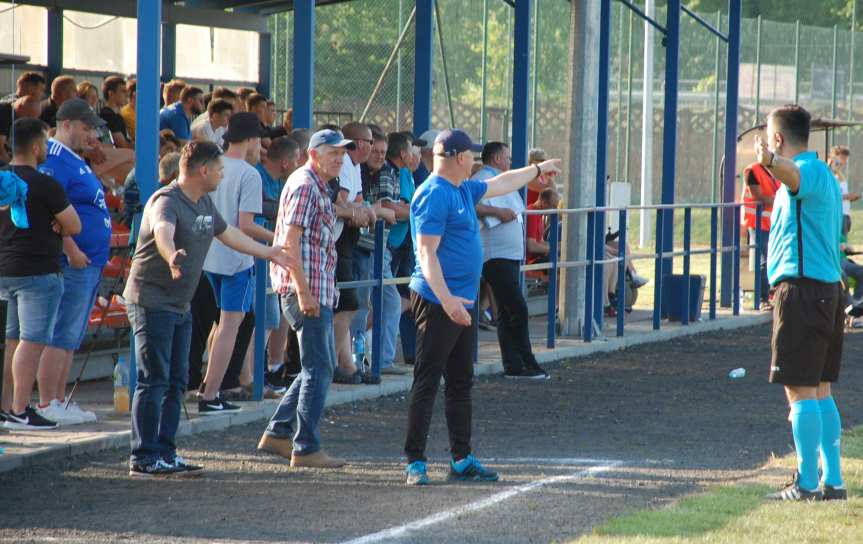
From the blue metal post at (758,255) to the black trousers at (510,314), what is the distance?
5801 millimetres

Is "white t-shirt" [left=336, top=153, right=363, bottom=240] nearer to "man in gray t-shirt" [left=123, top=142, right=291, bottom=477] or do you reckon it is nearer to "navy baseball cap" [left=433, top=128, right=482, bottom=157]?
"man in gray t-shirt" [left=123, top=142, right=291, bottom=477]

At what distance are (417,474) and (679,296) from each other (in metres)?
8.80

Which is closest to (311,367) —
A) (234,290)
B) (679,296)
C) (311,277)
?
(311,277)

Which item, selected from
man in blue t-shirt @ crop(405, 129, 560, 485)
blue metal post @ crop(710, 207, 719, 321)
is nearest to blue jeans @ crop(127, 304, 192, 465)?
man in blue t-shirt @ crop(405, 129, 560, 485)

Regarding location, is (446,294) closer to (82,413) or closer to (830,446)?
(830,446)

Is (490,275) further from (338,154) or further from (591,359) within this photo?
(338,154)

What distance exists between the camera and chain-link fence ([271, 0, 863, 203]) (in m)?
25.0

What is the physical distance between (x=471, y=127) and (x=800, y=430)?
63.1 feet

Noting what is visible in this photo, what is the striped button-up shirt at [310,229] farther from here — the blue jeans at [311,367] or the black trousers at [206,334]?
the black trousers at [206,334]

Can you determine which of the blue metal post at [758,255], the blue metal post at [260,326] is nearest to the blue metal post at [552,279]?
the blue metal post at [260,326]

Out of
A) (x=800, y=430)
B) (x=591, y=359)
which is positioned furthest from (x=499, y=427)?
(x=591, y=359)

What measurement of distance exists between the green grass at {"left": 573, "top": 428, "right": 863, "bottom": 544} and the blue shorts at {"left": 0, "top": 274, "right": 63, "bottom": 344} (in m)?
3.68

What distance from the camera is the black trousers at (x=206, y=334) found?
32.7 ft

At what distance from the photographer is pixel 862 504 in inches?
293
